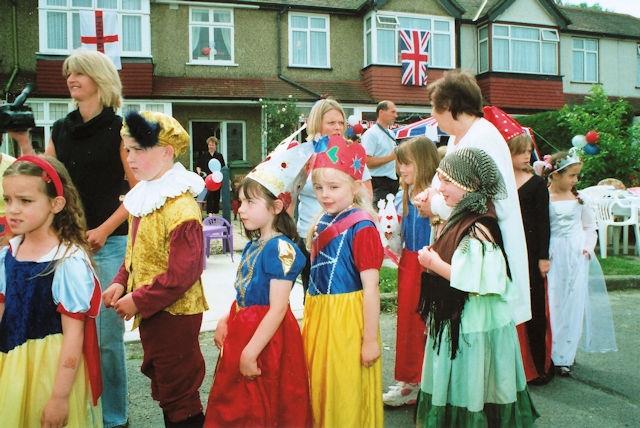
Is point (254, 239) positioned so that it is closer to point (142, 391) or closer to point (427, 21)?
point (142, 391)

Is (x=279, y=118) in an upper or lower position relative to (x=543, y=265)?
upper

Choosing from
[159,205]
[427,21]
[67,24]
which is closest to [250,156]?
[67,24]

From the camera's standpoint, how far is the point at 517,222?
3.04m

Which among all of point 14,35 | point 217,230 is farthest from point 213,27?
point 217,230

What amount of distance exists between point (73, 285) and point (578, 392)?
3.43m

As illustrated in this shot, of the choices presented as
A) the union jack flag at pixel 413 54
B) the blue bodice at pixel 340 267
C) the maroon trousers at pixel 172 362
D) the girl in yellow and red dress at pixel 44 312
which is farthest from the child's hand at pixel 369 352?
the union jack flag at pixel 413 54

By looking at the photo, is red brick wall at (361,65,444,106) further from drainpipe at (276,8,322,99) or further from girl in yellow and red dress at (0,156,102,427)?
girl in yellow and red dress at (0,156,102,427)

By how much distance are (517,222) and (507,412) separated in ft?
3.19

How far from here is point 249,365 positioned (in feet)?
8.28

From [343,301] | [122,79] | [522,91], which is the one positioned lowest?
[343,301]

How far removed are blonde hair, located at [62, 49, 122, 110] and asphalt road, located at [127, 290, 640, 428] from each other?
6.48ft

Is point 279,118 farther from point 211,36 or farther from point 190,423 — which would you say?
point 190,423

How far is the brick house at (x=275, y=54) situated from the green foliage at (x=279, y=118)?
934 mm

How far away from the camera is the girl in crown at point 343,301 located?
274cm
